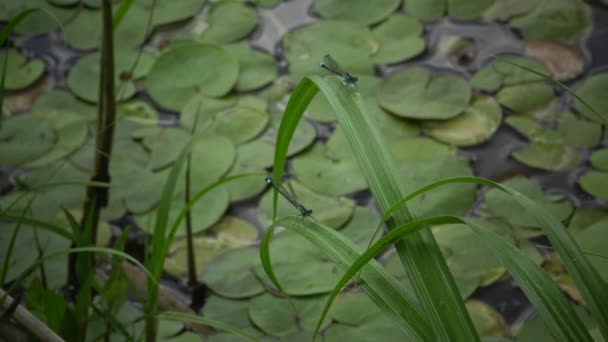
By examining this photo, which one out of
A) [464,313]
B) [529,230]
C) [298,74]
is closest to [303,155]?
[298,74]

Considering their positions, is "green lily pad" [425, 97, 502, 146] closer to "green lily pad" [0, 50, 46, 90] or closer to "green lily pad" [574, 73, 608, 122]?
"green lily pad" [574, 73, 608, 122]

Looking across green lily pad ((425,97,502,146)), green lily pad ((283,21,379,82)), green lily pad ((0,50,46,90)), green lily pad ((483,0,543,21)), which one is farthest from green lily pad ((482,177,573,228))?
green lily pad ((0,50,46,90))

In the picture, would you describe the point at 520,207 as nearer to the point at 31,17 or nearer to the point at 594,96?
the point at 594,96

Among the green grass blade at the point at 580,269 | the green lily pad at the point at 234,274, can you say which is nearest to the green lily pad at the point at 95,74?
the green lily pad at the point at 234,274

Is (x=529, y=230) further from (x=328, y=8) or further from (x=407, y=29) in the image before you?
(x=328, y=8)

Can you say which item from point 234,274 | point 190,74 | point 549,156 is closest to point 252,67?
point 190,74
